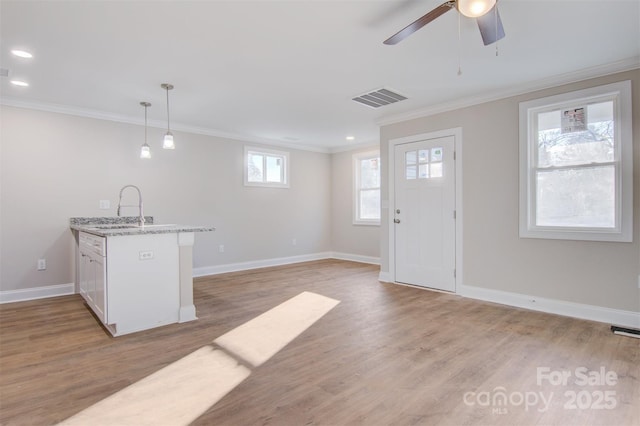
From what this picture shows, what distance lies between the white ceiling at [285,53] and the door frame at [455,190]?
38cm

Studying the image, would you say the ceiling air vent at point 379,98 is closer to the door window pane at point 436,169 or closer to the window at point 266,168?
the door window pane at point 436,169

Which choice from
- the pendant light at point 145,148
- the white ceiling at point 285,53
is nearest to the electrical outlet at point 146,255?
the pendant light at point 145,148

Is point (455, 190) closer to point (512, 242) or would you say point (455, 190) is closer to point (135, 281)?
point (512, 242)

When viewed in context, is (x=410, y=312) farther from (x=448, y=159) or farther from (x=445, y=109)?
(x=445, y=109)

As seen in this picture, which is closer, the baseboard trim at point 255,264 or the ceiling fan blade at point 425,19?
the ceiling fan blade at point 425,19

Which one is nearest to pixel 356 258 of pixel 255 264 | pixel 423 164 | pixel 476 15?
pixel 255 264

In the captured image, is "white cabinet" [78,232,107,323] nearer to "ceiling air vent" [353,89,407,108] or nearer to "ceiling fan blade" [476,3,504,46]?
"ceiling air vent" [353,89,407,108]

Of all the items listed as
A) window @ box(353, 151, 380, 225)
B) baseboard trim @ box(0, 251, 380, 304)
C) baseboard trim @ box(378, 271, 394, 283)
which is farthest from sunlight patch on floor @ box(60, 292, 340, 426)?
window @ box(353, 151, 380, 225)

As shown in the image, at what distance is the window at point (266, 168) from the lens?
20.6 ft

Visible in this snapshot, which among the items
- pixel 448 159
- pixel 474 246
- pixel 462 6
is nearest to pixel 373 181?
pixel 448 159

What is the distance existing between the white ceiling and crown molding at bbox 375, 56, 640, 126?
2 cm

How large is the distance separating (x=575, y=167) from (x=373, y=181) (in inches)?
149

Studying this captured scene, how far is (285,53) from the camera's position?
9.73 ft

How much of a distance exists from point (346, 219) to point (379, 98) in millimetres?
3513
